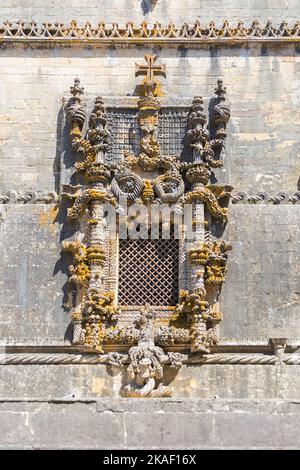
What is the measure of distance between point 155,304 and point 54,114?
12.5 feet

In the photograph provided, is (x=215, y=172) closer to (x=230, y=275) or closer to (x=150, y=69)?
(x=230, y=275)

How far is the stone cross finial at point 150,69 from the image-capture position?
17.7 meters

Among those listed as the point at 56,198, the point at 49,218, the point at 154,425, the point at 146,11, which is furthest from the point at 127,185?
the point at 154,425

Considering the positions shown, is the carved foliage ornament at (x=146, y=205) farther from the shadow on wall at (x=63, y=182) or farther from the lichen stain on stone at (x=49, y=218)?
the lichen stain on stone at (x=49, y=218)

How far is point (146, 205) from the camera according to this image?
16953 millimetres

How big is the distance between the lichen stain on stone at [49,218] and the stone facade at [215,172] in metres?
0.02

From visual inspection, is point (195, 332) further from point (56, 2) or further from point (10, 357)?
point (56, 2)

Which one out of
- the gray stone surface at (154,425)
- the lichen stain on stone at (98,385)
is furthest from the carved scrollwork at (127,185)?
the gray stone surface at (154,425)

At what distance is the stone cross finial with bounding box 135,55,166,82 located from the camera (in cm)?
1766

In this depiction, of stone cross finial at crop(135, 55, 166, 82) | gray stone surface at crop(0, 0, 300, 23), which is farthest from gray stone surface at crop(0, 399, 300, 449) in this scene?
gray stone surface at crop(0, 0, 300, 23)

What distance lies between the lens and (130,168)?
17.1m

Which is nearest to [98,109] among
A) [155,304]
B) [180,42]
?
[180,42]

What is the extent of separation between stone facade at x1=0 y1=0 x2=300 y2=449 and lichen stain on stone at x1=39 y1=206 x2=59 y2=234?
0.02m
